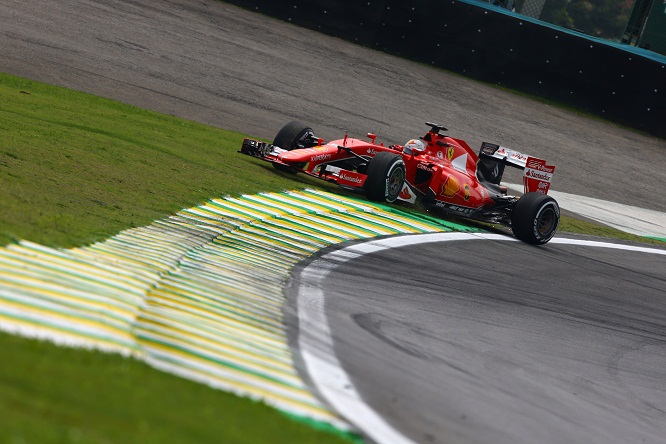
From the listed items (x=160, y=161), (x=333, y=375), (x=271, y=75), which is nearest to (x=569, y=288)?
(x=160, y=161)

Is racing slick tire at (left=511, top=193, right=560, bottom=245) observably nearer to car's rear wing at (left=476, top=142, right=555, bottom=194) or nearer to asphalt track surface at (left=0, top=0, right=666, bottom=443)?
asphalt track surface at (left=0, top=0, right=666, bottom=443)

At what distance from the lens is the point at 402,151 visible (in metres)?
13.4

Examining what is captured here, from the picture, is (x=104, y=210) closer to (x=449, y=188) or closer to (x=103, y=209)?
(x=103, y=209)

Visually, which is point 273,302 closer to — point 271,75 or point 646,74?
point 271,75

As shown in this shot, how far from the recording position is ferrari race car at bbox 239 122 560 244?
12.7 metres

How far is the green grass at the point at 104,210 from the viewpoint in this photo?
376 cm

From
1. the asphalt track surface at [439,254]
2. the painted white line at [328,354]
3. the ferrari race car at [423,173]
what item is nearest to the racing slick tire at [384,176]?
the ferrari race car at [423,173]

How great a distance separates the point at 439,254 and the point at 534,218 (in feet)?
8.38

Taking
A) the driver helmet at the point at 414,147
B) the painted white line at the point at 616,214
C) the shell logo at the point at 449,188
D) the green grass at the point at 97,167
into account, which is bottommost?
the green grass at the point at 97,167

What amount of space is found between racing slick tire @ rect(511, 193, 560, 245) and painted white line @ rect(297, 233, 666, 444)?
335cm

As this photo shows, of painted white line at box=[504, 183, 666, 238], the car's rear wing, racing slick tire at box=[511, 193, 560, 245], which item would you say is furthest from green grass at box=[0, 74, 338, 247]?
painted white line at box=[504, 183, 666, 238]

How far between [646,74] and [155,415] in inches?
837

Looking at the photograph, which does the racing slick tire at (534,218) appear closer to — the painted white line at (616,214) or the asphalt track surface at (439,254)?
the asphalt track surface at (439,254)

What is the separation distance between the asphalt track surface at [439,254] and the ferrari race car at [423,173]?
2.21 ft
